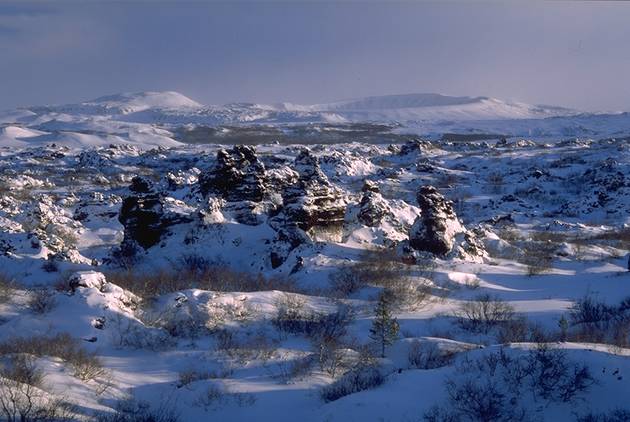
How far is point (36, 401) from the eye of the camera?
527cm

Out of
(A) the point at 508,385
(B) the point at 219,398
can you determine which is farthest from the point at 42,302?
(A) the point at 508,385

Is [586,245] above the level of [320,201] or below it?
below

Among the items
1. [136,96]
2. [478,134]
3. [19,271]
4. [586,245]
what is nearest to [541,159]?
[586,245]

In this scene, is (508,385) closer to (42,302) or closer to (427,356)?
(427,356)

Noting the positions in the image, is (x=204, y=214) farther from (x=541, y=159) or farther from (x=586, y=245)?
(x=541, y=159)

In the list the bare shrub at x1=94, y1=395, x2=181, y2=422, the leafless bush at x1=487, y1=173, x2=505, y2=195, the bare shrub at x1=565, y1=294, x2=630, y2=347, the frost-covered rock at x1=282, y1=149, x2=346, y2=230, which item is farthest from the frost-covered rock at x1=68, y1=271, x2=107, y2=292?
the leafless bush at x1=487, y1=173, x2=505, y2=195

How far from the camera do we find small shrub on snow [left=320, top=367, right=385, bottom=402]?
605 cm

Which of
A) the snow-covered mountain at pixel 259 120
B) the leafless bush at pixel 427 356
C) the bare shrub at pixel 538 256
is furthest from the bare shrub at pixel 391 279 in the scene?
the snow-covered mountain at pixel 259 120

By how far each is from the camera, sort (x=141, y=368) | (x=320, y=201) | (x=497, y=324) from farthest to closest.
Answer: (x=320, y=201) < (x=497, y=324) < (x=141, y=368)

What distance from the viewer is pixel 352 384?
20.5 ft

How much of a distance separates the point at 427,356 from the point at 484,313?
242 cm

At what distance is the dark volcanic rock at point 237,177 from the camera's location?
15.9 metres

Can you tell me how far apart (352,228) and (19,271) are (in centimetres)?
766

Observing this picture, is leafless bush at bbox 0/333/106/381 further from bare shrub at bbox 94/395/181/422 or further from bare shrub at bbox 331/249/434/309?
bare shrub at bbox 331/249/434/309
